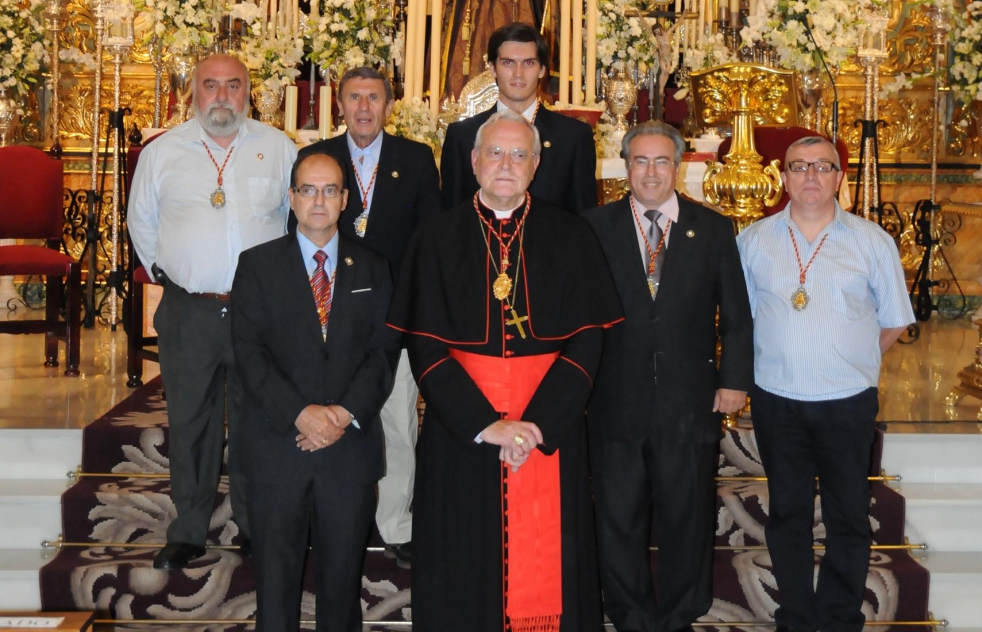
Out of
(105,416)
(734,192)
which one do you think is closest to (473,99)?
(734,192)

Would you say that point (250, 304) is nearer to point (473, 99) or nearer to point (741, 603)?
point (741, 603)

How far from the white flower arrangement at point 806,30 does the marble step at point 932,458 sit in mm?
2368

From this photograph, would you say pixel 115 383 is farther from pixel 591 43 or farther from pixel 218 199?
pixel 591 43

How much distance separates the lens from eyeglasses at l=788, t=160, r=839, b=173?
4.09 m

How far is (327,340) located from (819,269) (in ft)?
5.77

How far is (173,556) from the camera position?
4.71 meters

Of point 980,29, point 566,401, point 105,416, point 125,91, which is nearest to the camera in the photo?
point 566,401

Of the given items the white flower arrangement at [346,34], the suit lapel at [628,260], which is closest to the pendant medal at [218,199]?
the suit lapel at [628,260]

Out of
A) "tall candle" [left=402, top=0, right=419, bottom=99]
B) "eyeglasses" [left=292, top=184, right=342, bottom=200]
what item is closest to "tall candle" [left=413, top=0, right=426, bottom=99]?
"tall candle" [left=402, top=0, right=419, bottom=99]

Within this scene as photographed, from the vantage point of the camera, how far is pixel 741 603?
4.75 meters

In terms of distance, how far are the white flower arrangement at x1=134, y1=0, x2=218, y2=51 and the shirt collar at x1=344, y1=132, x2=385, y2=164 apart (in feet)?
9.25

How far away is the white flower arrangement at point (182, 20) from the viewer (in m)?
6.96

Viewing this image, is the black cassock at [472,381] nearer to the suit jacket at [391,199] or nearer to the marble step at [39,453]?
the suit jacket at [391,199]

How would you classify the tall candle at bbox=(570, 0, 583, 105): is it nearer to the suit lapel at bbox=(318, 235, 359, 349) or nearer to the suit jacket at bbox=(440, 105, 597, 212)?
the suit jacket at bbox=(440, 105, 597, 212)
